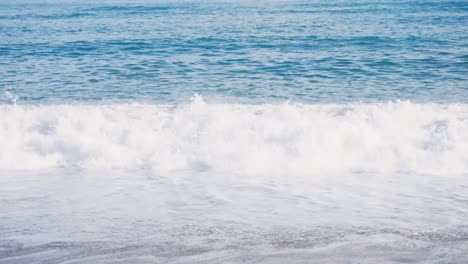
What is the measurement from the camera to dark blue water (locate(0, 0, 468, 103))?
1269 cm

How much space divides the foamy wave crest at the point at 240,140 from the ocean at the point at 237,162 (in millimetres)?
33

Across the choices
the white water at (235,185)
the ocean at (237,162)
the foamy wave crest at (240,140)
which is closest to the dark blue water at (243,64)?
the ocean at (237,162)

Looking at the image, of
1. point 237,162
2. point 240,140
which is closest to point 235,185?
point 237,162

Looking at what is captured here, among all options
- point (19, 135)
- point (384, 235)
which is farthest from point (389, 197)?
point (19, 135)

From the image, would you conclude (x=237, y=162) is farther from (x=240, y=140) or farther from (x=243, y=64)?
(x=243, y=64)

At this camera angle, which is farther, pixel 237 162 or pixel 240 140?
pixel 240 140

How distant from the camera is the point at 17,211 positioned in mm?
5285

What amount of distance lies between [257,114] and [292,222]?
540 cm

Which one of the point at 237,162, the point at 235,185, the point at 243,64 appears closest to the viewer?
the point at 235,185

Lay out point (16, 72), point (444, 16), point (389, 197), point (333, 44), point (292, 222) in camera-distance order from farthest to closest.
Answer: point (444, 16) < point (333, 44) < point (16, 72) < point (389, 197) < point (292, 222)

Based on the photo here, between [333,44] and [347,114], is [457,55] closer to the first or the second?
[333,44]

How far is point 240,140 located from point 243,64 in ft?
29.5

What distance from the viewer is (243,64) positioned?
16781mm

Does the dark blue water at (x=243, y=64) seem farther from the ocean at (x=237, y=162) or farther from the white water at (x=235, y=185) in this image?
the white water at (x=235, y=185)
